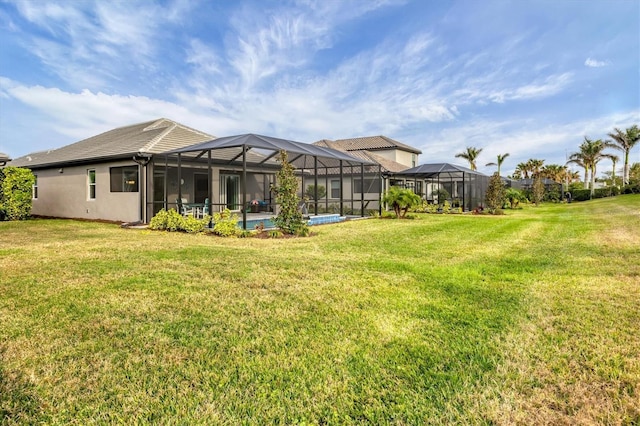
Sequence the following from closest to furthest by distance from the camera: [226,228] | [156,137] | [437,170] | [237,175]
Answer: [226,228]
[156,137]
[237,175]
[437,170]

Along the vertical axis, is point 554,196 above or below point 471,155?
below

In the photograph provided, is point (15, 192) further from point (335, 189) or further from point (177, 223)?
point (335, 189)

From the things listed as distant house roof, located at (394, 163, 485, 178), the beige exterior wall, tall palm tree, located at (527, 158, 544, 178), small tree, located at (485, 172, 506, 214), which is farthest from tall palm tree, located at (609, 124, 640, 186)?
the beige exterior wall

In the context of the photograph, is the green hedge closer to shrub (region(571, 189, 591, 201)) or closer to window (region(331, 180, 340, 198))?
shrub (region(571, 189, 591, 201))

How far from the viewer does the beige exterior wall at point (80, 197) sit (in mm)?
13898

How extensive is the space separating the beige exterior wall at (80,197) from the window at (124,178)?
16 centimetres

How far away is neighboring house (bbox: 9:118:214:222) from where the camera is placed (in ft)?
44.2

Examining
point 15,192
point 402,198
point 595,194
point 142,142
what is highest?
point 142,142

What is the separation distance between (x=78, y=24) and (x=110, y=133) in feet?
32.8

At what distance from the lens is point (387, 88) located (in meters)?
19.6

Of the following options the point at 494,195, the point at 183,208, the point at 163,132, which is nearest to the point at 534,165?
the point at 494,195

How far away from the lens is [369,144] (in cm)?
3338

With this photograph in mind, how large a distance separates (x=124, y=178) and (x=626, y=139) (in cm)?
5017

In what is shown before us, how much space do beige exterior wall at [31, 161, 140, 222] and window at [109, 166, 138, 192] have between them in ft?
0.53
